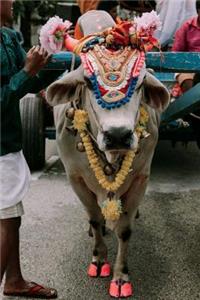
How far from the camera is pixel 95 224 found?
3.75 metres

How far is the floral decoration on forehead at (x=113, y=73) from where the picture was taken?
284cm

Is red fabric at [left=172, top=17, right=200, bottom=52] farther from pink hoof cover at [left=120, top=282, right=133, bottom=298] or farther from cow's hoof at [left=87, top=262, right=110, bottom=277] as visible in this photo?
pink hoof cover at [left=120, top=282, right=133, bottom=298]

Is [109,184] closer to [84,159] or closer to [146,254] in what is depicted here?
[84,159]

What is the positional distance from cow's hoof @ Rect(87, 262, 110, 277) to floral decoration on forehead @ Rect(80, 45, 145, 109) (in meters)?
1.27

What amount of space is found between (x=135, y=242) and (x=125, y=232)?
66 cm

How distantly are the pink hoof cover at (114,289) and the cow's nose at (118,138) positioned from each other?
1052 mm

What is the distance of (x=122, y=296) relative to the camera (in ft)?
11.0

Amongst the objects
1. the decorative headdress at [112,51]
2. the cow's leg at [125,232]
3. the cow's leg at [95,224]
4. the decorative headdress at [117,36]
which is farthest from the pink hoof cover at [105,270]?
the decorative headdress at [117,36]

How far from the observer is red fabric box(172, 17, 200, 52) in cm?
475

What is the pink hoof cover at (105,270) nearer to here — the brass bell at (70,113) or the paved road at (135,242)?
the paved road at (135,242)

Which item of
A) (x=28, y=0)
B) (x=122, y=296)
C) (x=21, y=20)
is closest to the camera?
(x=122, y=296)

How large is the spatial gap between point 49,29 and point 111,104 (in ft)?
2.08

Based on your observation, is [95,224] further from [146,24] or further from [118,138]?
[146,24]

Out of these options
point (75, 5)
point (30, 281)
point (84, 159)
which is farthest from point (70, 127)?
point (75, 5)
